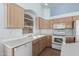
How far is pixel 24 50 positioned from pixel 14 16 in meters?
0.81

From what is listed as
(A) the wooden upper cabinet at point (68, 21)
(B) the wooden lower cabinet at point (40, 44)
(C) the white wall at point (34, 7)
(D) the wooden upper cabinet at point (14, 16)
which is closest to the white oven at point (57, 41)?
(B) the wooden lower cabinet at point (40, 44)

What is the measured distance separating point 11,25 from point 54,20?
1.01 metres

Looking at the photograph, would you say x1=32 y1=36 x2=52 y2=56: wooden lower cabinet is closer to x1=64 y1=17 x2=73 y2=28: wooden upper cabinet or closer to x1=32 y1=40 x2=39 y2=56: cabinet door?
x1=32 y1=40 x2=39 y2=56: cabinet door

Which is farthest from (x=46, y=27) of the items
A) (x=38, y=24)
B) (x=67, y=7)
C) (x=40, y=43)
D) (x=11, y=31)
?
(x=11, y=31)

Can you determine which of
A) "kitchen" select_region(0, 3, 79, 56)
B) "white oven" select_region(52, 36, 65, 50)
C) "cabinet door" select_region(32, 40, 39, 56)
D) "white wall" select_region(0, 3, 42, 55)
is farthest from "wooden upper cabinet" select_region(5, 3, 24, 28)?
"white oven" select_region(52, 36, 65, 50)

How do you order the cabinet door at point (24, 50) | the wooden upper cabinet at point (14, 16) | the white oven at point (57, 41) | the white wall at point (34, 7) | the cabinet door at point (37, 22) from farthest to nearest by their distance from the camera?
1. the cabinet door at point (37, 22)
2. the white oven at point (57, 41)
3. the white wall at point (34, 7)
4. the wooden upper cabinet at point (14, 16)
5. the cabinet door at point (24, 50)

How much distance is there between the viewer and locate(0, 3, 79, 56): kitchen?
97.3 inches

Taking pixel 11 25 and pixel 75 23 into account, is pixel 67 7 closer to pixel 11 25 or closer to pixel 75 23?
pixel 75 23

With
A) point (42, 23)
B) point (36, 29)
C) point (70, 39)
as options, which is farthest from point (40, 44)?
point (70, 39)

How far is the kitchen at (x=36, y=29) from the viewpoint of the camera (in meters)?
2.47

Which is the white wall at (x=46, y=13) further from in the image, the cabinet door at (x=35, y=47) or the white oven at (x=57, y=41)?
the cabinet door at (x=35, y=47)

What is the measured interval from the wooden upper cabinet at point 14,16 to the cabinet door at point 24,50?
54 centimetres

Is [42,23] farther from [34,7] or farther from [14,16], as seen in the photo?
[14,16]

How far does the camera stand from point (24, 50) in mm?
2385
